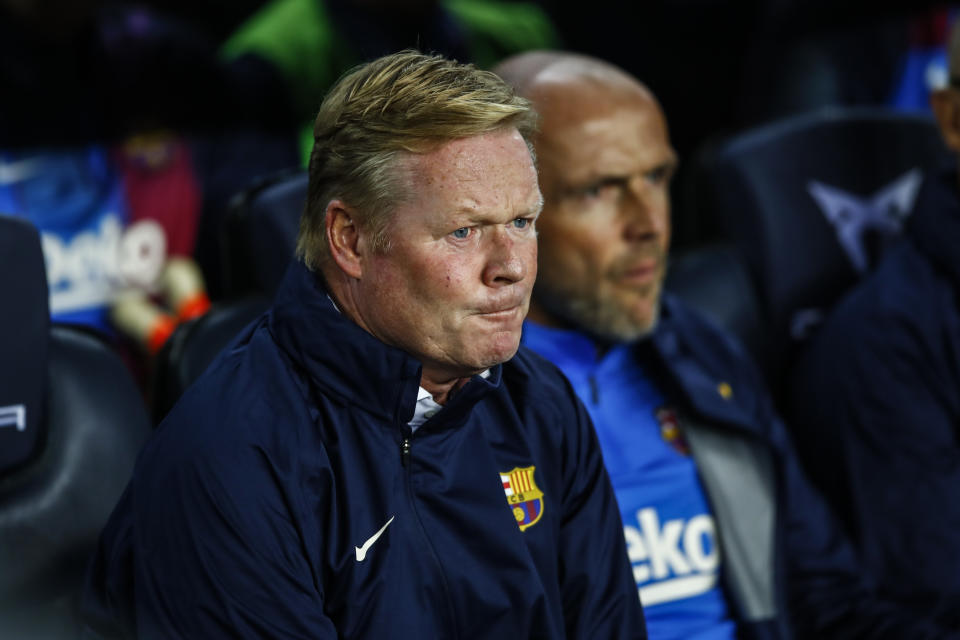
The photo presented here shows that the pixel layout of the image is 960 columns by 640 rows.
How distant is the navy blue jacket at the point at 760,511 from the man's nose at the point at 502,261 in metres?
0.62

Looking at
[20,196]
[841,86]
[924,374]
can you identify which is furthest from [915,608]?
[20,196]

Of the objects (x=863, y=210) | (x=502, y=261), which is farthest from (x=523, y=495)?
(x=863, y=210)

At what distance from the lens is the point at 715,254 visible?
220cm

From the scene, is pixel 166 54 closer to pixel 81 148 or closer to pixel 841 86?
pixel 81 148

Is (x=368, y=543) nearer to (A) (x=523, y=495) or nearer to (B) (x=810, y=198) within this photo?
(A) (x=523, y=495)

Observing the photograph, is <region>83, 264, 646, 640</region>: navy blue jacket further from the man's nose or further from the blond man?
the man's nose

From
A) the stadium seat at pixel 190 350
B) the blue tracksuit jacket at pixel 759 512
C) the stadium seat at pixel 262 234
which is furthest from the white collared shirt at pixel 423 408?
the blue tracksuit jacket at pixel 759 512

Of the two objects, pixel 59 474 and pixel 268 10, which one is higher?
pixel 268 10

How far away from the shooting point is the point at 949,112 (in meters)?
2.11

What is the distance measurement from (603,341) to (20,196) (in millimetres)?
1249

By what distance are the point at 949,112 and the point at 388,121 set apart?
4.13 ft

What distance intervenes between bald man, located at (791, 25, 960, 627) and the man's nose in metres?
0.89

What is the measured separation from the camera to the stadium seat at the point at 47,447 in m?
1.36

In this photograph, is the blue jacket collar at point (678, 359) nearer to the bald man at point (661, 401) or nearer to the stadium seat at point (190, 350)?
the bald man at point (661, 401)
